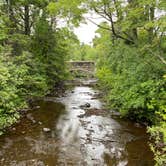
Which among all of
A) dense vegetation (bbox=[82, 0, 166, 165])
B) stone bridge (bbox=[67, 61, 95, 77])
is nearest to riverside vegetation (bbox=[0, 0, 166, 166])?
dense vegetation (bbox=[82, 0, 166, 165])

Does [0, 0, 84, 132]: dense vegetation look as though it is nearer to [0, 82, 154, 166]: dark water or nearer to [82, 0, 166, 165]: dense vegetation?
[0, 82, 154, 166]: dark water

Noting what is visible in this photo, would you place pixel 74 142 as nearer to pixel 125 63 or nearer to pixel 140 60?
pixel 140 60

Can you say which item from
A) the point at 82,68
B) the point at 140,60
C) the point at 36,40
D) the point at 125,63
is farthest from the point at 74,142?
the point at 82,68

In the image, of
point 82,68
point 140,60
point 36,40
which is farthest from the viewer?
point 82,68

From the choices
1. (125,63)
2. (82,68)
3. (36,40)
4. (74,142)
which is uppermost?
(36,40)

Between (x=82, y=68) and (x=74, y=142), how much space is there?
1050 inches

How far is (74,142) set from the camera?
7.91 meters

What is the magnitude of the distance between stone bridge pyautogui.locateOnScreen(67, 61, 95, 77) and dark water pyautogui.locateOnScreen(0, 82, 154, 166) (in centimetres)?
1923

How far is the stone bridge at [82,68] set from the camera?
3047 cm

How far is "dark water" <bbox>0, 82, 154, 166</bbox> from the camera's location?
6.59m

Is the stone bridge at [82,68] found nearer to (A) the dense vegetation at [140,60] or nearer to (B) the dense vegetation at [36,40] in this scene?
(B) the dense vegetation at [36,40]

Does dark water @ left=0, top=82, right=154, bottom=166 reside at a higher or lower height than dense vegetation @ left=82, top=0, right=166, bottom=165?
lower

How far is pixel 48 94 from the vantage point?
51.8 feet

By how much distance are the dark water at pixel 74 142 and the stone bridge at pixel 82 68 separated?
1923 cm
